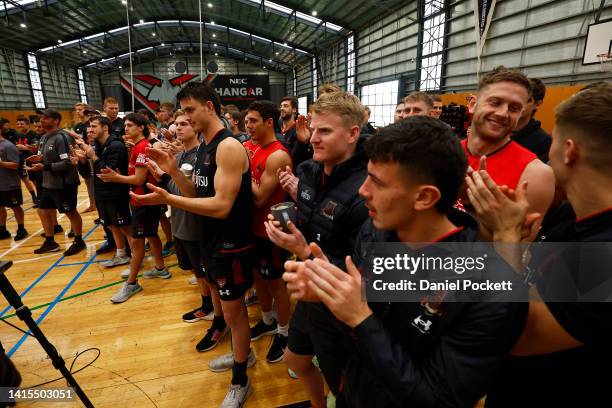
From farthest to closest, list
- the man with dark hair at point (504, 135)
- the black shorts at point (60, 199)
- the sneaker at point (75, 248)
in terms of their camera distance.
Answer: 1. the sneaker at point (75, 248)
2. the black shorts at point (60, 199)
3. the man with dark hair at point (504, 135)

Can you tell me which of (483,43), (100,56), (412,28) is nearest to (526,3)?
(483,43)

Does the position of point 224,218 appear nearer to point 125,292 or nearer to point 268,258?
point 268,258

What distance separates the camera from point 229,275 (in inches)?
87.9

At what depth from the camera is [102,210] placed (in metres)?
4.12

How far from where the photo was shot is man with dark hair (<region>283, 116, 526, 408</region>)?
833mm

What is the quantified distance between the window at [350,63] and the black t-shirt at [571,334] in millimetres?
18298

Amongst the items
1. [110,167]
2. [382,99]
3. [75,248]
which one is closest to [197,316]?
[110,167]

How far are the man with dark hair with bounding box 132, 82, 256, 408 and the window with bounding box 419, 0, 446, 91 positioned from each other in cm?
1128

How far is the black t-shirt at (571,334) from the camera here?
0.85 meters

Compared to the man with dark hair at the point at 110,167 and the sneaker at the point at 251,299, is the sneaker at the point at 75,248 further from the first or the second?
the sneaker at the point at 251,299

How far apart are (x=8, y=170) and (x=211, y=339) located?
5.03 metres

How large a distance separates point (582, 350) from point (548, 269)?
282mm

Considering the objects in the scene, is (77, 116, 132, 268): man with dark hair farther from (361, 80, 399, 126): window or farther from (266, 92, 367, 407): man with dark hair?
(361, 80, 399, 126): window

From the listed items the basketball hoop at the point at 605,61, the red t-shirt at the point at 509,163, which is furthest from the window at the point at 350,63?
the red t-shirt at the point at 509,163
